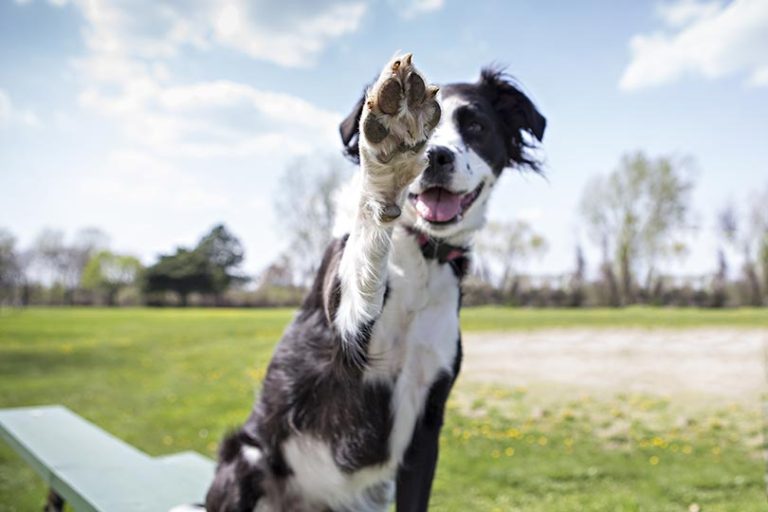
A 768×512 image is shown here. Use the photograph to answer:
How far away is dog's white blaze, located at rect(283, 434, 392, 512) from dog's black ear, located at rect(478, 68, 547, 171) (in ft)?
4.54

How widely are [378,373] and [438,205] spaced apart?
61cm

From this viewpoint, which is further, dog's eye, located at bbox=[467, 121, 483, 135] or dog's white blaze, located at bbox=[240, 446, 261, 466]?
dog's eye, located at bbox=[467, 121, 483, 135]

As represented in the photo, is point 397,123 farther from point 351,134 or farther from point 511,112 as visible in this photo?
point 511,112

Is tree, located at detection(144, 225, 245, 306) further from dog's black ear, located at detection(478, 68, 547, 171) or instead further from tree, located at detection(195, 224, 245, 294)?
dog's black ear, located at detection(478, 68, 547, 171)

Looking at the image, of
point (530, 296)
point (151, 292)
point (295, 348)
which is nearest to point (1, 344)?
point (151, 292)

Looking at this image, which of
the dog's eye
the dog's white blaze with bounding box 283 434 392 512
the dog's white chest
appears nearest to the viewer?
the dog's white chest

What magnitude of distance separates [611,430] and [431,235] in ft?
20.8

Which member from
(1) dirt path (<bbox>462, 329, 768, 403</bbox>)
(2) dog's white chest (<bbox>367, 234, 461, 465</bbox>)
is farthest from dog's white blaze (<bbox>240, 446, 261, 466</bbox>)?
(1) dirt path (<bbox>462, 329, 768, 403</bbox>)

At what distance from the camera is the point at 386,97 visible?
1.39 m

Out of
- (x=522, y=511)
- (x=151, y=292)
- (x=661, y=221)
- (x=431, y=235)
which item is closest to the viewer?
(x=431, y=235)

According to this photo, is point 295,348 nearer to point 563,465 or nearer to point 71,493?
point 71,493

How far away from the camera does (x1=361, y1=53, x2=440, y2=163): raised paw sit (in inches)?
54.5

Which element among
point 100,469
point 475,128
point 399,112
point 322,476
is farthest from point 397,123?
point 100,469

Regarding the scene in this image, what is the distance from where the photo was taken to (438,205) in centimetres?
228
